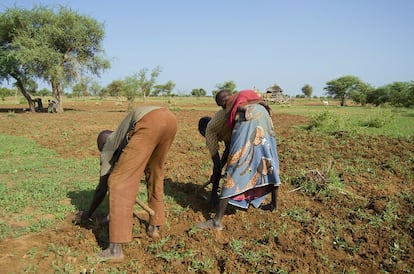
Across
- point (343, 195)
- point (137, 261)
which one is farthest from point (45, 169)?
point (343, 195)

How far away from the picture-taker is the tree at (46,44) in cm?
2025

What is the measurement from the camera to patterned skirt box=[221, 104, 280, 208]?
3279 millimetres

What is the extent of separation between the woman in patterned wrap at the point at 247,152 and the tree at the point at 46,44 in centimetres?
2008

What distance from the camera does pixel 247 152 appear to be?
10.8 feet

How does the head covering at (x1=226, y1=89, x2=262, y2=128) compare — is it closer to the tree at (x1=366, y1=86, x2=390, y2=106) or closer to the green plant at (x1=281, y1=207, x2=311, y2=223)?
the green plant at (x1=281, y1=207, x2=311, y2=223)

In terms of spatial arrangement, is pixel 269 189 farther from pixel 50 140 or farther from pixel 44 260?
pixel 50 140

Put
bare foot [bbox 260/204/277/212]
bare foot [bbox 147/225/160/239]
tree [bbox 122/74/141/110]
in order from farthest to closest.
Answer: tree [bbox 122/74/141/110] → bare foot [bbox 260/204/277/212] → bare foot [bbox 147/225/160/239]

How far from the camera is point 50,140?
8.77 meters

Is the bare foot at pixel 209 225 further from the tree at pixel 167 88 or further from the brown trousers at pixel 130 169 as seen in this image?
the tree at pixel 167 88

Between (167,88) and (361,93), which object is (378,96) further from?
(167,88)

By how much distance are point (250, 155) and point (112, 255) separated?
5.28 ft

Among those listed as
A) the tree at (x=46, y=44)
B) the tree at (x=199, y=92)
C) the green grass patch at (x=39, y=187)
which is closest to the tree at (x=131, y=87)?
the tree at (x=46, y=44)

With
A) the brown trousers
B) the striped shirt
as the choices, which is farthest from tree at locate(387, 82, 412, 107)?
the brown trousers

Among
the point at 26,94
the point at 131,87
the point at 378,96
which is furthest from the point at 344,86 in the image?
the point at 26,94
